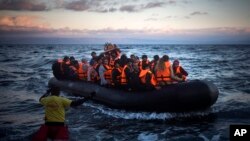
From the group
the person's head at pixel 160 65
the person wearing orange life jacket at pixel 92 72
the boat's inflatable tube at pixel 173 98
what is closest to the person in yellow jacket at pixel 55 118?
the boat's inflatable tube at pixel 173 98

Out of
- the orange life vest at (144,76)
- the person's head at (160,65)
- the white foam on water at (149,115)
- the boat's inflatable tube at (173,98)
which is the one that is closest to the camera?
the boat's inflatable tube at (173,98)

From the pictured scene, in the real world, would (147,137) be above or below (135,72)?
below

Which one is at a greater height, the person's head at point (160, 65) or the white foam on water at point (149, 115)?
the person's head at point (160, 65)

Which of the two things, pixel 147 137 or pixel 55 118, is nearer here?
pixel 55 118

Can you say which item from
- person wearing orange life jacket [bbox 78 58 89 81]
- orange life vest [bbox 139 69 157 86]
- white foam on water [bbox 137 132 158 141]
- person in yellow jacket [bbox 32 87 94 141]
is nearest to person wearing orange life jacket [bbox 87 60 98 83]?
person wearing orange life jacket [bbox 78 58 89 81]

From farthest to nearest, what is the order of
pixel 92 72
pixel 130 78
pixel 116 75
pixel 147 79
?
pixel 92 72 → pixel 116 75 → pixel 130 78 → pixel 147 79

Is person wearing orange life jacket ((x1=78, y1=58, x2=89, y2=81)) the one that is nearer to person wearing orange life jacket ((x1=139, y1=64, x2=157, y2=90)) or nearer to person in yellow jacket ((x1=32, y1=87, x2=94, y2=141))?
person wearing orange life jacket ((x1=139, y1=64, x2=157, y2=90))

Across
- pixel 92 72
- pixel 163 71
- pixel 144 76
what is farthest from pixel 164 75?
pixel 92 72

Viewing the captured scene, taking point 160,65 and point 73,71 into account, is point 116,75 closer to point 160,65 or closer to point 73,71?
point 160,65

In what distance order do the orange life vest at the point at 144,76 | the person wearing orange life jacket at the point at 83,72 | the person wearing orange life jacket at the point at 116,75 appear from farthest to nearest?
the person wearing orange life jacket at the point at 83,72, the person wearing orange life jacket at the point at 116,75, the orange life vest at the point at 144,76

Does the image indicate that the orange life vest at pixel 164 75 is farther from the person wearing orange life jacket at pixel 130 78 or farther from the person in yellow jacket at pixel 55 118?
the person in yellow jacket at pixel 55 118

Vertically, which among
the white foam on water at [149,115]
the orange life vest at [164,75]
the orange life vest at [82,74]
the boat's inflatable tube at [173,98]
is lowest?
the white foam on water at [149,115]

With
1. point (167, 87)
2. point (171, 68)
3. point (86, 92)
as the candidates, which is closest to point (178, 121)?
point (167, 87)

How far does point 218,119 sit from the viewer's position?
7.70 meters
